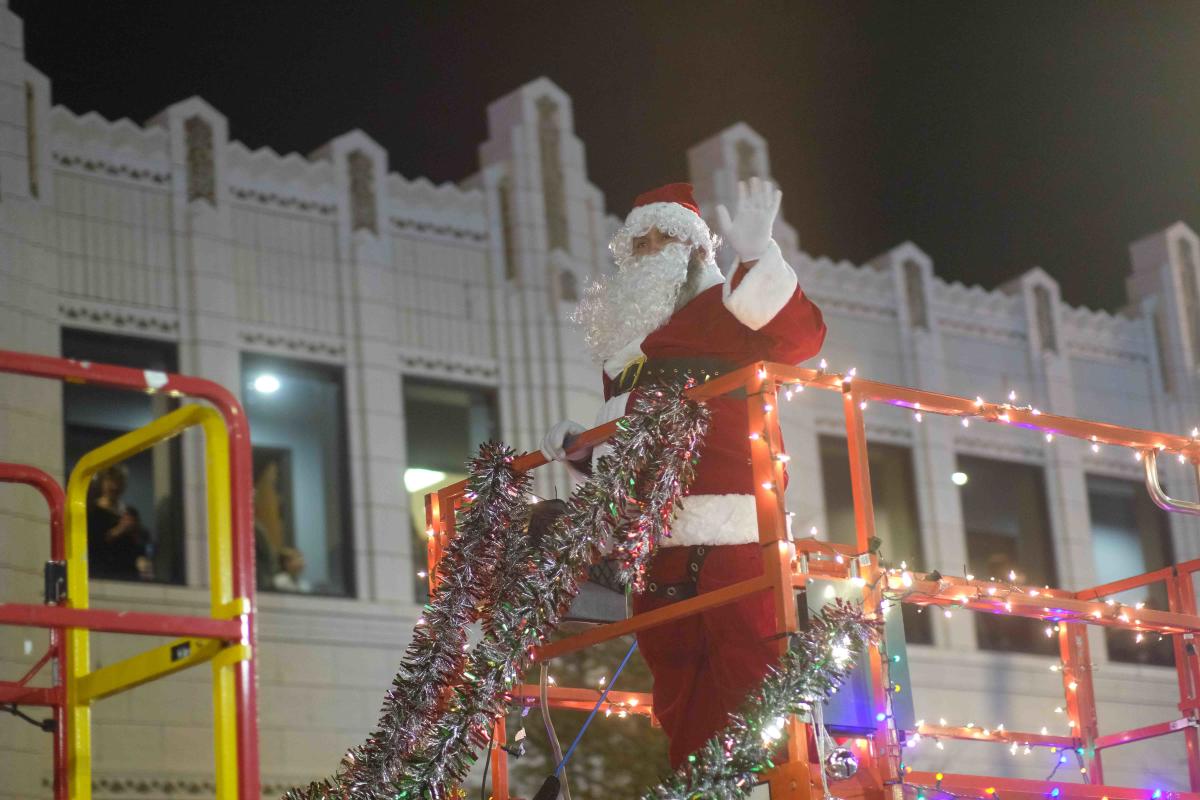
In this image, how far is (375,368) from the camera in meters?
13.6

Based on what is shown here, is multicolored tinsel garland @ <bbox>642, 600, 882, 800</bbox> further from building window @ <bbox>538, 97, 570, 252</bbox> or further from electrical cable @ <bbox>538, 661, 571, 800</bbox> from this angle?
building window @ <bbox>538, 97, 570, 252</bbox>

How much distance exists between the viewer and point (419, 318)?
14.0 metres

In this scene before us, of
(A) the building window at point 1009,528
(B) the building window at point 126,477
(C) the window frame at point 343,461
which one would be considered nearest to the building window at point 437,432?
(C) the window frame at point 343,461

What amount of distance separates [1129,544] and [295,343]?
9497mm

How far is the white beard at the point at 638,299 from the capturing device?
5293mm

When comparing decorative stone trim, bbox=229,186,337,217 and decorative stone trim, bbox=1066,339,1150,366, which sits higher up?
decorative stone trim, bbox=229,186,337,217

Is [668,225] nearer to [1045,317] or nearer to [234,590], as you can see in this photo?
[234,590]

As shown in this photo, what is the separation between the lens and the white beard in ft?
17.4

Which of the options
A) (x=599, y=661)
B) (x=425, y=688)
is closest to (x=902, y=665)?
(x=425, y=688)

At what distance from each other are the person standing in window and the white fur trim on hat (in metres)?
7.46

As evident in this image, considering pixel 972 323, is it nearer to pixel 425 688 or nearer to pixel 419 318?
pixel 419 318

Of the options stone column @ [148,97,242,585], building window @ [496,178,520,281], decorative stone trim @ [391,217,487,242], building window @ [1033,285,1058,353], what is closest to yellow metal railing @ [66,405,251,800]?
stone column @ [148,97,242,585]

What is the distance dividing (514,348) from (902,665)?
1019cm

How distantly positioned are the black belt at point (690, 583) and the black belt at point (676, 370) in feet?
1.57
